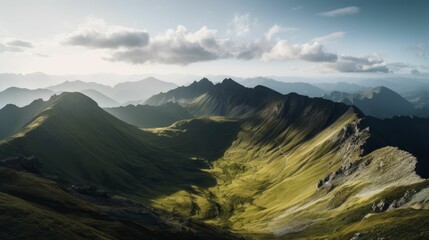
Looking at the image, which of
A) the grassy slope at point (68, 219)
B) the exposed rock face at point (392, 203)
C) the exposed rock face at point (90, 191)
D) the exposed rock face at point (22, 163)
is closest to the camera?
the grassy slope at point (68, 219)

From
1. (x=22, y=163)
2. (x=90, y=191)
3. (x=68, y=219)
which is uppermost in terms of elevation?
(x=22, y=163)

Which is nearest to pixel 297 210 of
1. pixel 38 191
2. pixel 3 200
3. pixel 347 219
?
pixel 347 219

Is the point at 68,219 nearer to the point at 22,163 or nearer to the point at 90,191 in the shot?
the point at 90,191

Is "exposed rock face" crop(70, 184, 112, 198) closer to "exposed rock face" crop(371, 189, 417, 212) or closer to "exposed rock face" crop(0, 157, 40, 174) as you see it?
"exposed rock face" crop(0, 157, 40, 174)

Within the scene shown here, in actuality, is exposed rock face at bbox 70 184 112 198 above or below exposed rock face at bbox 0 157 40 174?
below

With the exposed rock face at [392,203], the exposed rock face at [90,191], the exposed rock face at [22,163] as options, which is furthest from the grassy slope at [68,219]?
the exposed rock face at [392,203]

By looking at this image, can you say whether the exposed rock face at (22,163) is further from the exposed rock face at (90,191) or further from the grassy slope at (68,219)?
the grassy slope at (68,219)

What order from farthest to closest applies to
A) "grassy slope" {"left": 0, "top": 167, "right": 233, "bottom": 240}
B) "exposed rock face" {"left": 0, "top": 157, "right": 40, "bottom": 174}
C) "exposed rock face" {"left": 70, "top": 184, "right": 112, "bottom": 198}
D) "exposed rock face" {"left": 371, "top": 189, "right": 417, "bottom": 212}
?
1. "exposed rock face" {"left": 0, "top": 157, "right": 40, "bottom": 174}
2. "exposed rock face" {"left": 70, "top": 184, "right": 112, "bottom": 198}
3. "exposed rock face" {"left": 371, "top": 189, "right": 417, "bottom": 212}
4. "grassy slope" {"left": 0, "top": 167, "right": 233, "bottom": 240}

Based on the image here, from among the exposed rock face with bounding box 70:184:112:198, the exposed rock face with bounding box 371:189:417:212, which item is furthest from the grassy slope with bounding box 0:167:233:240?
the exposed rock face with bounding box 371:189:417:212

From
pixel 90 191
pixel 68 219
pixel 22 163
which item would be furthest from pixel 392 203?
pixel 22 163

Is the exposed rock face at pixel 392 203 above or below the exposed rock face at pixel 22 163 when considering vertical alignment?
below

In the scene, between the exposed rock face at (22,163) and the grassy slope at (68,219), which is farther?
the exposed rock face at (22,163)
